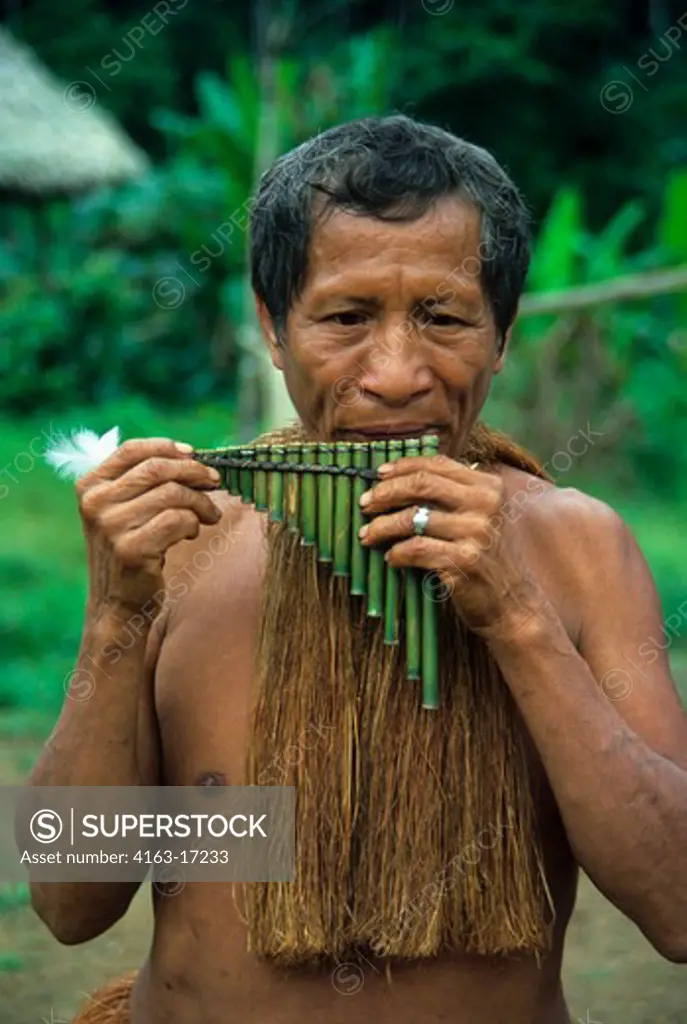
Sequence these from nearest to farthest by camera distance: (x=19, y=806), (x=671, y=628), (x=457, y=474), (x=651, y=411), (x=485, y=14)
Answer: (x=457, y=474), (x=19, y=806), (x=671, y=628), (x=651, y=411), (x=485, y=14)

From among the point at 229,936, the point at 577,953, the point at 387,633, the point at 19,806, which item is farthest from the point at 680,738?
the point at 577,953

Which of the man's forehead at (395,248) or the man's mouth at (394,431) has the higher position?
the man's forehead at (395,248)

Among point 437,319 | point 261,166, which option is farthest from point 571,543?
point 261,166

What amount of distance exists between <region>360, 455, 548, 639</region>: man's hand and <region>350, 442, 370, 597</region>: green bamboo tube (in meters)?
0.07

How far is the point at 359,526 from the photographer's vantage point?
7.41 ft

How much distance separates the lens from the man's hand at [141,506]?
7.14 ft

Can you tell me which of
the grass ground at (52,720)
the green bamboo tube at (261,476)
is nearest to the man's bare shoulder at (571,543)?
the green bamboo tube at (261,476)

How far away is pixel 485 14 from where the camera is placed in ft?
67.4

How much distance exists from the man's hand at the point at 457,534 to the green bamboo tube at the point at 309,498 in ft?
0.47

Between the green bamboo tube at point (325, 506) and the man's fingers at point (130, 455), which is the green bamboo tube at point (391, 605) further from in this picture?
the man's fingers at point (130, 455)

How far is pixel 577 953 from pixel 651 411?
9187 millimetres

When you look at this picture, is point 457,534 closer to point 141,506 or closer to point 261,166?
point 141,506

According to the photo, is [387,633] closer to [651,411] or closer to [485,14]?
[651,411]

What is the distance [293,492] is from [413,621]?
275mm
